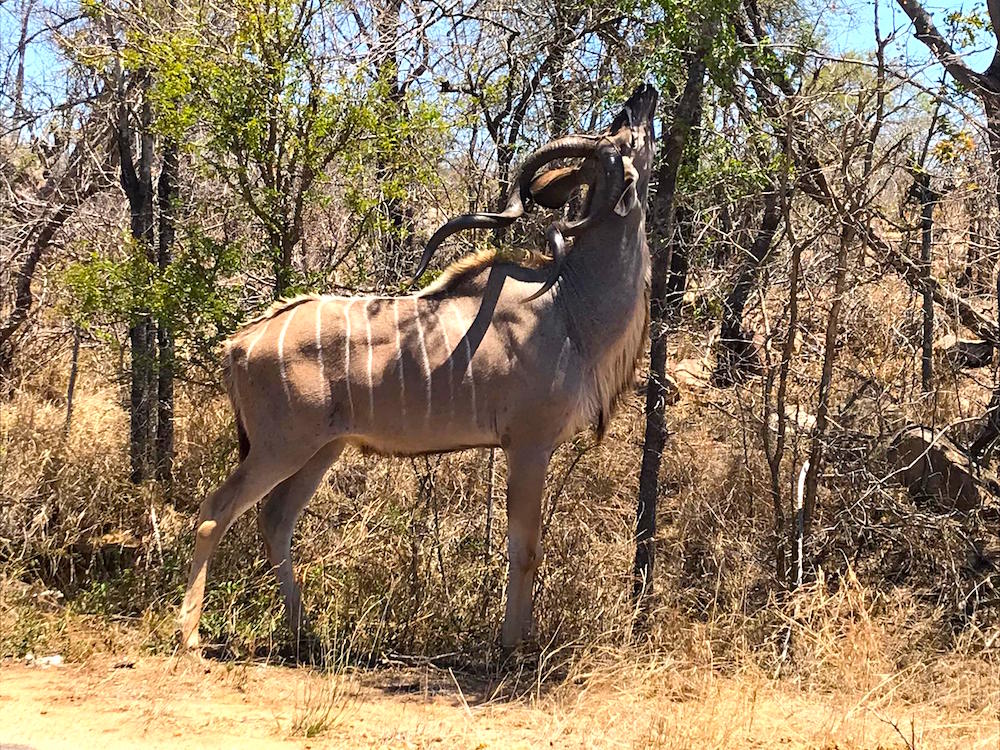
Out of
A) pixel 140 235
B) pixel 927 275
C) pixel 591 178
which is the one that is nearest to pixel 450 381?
pixel 591 178

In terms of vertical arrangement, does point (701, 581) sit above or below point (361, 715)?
above

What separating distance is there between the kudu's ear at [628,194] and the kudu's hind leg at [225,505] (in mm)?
2193

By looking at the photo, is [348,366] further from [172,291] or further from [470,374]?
[172,291]

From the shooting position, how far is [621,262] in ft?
19.3

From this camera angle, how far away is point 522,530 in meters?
5.62

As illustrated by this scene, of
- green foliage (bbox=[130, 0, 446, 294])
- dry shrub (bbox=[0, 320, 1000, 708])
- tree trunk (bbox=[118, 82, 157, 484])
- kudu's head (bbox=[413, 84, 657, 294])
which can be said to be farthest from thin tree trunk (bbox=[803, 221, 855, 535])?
tree trunk (bbox=[118, 82, 157, 484])

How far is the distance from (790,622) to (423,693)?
204cm

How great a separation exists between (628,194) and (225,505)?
109 inches

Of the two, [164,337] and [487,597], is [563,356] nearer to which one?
[487,597]

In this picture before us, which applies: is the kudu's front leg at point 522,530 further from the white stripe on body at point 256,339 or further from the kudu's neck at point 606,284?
the white stripe on body at point 256,339

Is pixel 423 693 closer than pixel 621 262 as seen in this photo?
Yes

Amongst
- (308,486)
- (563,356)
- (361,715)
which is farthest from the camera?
(308,486)

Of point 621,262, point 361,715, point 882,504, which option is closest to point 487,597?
point 361,715

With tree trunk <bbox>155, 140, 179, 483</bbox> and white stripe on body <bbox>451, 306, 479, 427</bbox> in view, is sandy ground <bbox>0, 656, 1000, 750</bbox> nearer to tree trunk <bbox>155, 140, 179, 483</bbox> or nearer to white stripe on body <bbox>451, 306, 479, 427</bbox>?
white stripe on body <bbox>451, 306, 479, 427</bbox>
